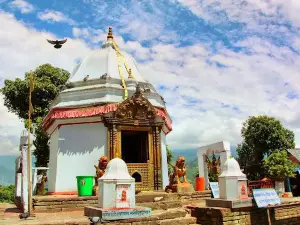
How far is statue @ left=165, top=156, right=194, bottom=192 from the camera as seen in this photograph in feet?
43.1

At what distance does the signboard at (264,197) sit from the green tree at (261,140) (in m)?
23.0

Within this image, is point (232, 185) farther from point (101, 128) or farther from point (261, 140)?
point (261, 140)

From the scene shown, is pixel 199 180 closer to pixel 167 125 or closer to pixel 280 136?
pixel 167 125

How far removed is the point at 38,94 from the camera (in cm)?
2859

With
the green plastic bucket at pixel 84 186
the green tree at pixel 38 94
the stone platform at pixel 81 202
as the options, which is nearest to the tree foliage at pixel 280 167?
the stone platform at pixel 81 202

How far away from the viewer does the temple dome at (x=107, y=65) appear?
17.2 meters

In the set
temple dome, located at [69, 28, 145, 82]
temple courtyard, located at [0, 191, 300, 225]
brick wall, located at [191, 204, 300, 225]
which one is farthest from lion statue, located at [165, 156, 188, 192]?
temple dome, located at [69, 28, 145, 82]

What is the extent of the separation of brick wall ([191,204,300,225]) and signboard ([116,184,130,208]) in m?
3.32

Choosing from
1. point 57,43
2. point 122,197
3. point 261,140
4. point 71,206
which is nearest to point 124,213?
point 122,197

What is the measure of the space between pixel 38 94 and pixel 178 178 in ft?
64.4

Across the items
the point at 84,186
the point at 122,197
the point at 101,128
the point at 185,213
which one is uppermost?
the point at 101,128

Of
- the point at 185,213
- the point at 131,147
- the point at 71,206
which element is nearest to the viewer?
the point at 185,213

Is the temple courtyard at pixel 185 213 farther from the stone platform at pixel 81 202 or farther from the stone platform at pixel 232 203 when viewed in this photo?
the stone platform at pixel 232 203

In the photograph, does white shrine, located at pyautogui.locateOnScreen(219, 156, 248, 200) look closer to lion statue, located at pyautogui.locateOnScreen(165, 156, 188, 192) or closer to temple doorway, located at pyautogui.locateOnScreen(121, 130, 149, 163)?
lion statue, located at pyautogui.locateOnScreen(165, 156, 188, 192)
